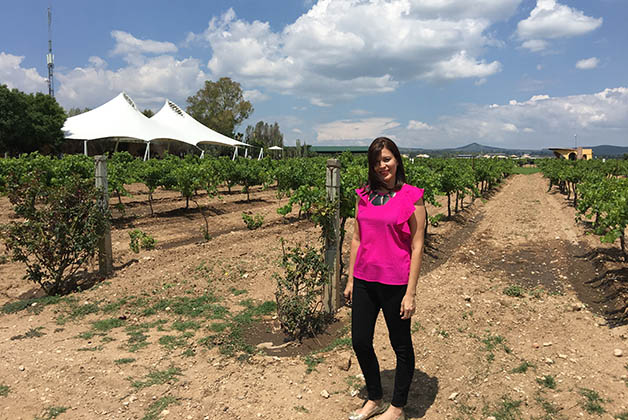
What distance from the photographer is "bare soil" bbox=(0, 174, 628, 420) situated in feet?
10.0

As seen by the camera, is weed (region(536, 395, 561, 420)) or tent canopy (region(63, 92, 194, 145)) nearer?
weed (region(536, 395, 561, 420))

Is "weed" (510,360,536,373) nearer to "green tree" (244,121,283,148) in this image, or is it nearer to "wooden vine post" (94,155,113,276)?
"wooden vine post" (94,155,113,276)

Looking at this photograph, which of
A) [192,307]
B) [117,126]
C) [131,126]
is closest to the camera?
[192,307]

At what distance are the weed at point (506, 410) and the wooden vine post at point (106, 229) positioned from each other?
5.60m

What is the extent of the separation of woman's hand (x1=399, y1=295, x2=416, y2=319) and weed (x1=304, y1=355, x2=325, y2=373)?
1380 mm

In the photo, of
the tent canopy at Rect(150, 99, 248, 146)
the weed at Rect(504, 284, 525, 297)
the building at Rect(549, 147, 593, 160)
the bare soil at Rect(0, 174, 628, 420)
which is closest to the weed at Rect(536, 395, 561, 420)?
the bare soil at Rect(0, 174, 628, 420)

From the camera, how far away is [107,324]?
4.60 meters

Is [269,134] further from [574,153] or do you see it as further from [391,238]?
[391,238]

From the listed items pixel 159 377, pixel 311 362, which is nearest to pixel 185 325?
pixel 159 377

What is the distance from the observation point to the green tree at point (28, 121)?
30500 mm

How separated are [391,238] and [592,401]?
2107 millimetres

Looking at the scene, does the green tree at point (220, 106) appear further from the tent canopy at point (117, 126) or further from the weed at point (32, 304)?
the weed at point (32, 304)

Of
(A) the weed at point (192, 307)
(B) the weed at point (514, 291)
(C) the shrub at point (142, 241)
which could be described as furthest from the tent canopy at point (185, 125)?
(B) the weed at point (514, 291)

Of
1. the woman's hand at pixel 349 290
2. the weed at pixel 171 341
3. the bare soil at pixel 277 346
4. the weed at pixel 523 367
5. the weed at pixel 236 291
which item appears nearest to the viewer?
the woman's hand at pixel 349 290
